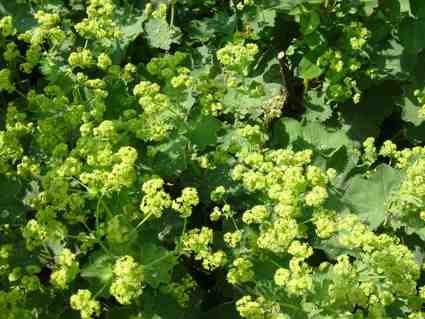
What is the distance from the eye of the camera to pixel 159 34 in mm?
4312

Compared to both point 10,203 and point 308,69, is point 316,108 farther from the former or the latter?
point 10,203

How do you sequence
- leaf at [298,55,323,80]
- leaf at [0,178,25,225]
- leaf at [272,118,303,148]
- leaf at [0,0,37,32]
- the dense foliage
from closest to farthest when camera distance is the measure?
1. the dense foliage
2. leaf at [0,178,25,225]
3. leaf at [272,118,303,148]
4. leaf at [298,55,323,80]
5. leaf at [0,0,37,32]

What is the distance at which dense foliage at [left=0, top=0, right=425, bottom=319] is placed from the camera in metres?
3.18

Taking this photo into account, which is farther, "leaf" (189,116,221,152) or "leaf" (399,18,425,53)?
"leaf" (399,18,425,53)

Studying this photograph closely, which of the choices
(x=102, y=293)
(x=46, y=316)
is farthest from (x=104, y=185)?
(x=46, y=316)

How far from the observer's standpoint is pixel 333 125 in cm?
438

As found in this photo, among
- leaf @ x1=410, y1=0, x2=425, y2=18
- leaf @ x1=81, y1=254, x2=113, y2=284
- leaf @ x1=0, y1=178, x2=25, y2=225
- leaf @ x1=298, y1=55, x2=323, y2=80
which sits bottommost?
leaf @ x1=81, y1=254, x2=113, y2=284

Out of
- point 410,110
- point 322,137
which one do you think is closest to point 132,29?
point 322,137

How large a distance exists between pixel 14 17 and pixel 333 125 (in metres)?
2.03

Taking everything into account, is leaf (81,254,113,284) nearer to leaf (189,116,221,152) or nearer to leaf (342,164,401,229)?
leaf (189,116,221,152)

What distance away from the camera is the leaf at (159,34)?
4.26m

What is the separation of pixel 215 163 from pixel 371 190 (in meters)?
0.80

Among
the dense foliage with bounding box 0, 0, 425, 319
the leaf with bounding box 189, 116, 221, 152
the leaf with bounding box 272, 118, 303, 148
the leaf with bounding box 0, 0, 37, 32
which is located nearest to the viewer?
the dense foliage with bounding box 0, 0, 425, 319

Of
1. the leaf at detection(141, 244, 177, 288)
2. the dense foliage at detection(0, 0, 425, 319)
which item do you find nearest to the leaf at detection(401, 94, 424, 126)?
the dense foliage at detection(0, 0, 425, 319)
